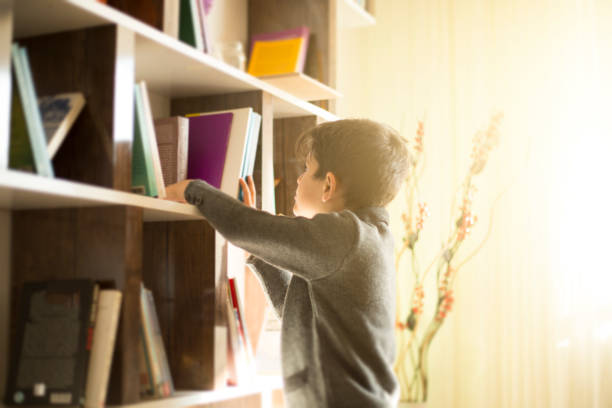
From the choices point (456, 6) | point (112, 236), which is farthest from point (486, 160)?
point (112, 236)

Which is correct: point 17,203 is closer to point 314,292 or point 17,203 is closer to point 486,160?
point 314,292

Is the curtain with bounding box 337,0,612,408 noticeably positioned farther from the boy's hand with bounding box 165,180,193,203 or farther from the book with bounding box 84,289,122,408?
the book with bounding box 84,289,122,408

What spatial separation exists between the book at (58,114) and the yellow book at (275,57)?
1.04 meters

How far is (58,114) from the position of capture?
42.0 inches

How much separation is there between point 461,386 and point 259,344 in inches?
52.2

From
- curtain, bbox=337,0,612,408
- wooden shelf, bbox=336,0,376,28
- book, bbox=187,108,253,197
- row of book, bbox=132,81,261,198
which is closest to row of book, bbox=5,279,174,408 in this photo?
row of book, bbox=132,81,261,198

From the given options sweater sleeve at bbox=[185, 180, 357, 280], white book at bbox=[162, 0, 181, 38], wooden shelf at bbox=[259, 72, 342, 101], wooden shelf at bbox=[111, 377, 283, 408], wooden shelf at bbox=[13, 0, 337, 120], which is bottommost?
wooden shelf at bbox=[111, 377, 283, 408]

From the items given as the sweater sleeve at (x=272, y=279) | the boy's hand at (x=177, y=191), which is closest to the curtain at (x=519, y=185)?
the sweater sleeve at (x=272, y=279)

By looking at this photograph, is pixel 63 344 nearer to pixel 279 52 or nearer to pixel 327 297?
pixel 327 297

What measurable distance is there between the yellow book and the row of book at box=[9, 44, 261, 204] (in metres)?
0.54

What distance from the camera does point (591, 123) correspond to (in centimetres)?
250

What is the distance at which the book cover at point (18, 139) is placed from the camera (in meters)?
0.97

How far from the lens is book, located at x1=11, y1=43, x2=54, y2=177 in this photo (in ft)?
3.23

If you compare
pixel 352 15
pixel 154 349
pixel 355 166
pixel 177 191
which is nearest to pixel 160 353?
pixel 154 349
